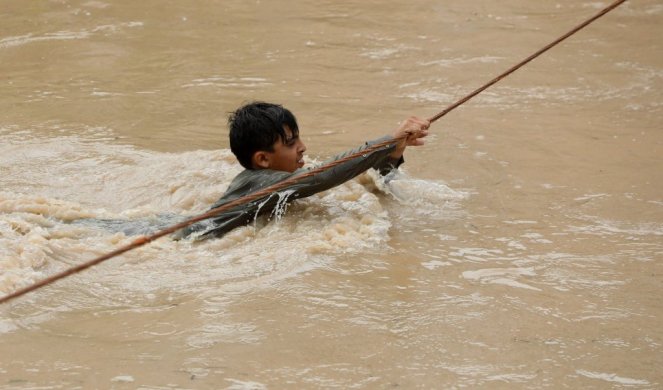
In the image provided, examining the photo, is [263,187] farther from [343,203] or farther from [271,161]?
[343,203]


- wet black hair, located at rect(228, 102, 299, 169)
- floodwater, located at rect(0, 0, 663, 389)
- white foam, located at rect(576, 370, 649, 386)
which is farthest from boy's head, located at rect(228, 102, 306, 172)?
white foam, located at rect(576, 370, 649, 386)

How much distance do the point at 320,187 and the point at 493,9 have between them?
491 centimetres

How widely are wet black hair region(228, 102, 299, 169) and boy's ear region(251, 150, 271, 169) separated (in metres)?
0.02

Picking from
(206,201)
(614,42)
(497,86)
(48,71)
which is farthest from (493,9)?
(206,201)

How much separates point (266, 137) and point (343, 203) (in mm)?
506

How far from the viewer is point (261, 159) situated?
462 centimetres

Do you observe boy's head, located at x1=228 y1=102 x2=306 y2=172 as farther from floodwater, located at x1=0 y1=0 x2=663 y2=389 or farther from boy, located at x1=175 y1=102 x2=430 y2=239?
floodwater, located at x1=0 y1=0 x2=663 y2=389

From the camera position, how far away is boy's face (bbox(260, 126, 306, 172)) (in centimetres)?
461

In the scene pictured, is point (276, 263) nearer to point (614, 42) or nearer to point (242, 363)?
point (242, 363)

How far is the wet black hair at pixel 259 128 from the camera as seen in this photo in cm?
457

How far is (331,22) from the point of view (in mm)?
8422

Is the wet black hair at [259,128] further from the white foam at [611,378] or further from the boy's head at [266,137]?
the white foam at [611,378]

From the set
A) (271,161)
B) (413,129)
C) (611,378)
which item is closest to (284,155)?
(271,161)

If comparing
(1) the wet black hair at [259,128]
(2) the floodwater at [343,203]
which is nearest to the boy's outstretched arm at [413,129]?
(2) the floodwater at [343,203]
